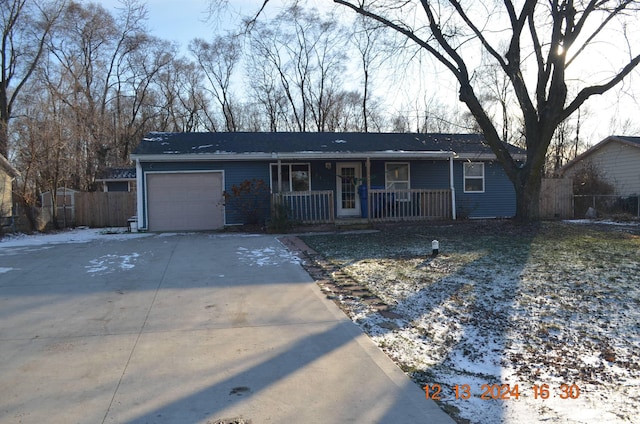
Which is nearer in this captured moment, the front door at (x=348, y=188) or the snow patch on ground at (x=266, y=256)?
the snow patch on ground at (x=266, y=256)

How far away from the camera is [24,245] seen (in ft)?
41.0

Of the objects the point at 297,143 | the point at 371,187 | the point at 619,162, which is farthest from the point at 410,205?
the point at 619,162

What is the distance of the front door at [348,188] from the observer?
57.1 feet

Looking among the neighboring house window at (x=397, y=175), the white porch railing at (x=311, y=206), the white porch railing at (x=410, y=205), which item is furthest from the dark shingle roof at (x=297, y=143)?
the white porch railing at (x=410, y=205)

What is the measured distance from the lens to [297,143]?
17812 mm

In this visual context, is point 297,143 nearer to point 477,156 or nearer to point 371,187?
point 371,187

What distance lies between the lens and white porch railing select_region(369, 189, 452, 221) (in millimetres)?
16344

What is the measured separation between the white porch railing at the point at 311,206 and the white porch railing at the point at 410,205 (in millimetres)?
1529

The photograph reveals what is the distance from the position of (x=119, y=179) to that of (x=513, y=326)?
2489cm

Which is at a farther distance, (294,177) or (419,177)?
(419,177)

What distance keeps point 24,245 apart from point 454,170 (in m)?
15.0

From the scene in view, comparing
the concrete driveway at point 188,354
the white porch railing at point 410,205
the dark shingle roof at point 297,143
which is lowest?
the concrete driveway at point 188,354

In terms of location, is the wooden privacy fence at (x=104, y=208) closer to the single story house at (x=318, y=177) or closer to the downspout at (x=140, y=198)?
the single story house at (x=318, y=177)

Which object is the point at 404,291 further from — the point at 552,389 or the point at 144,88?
the point at 144,88
